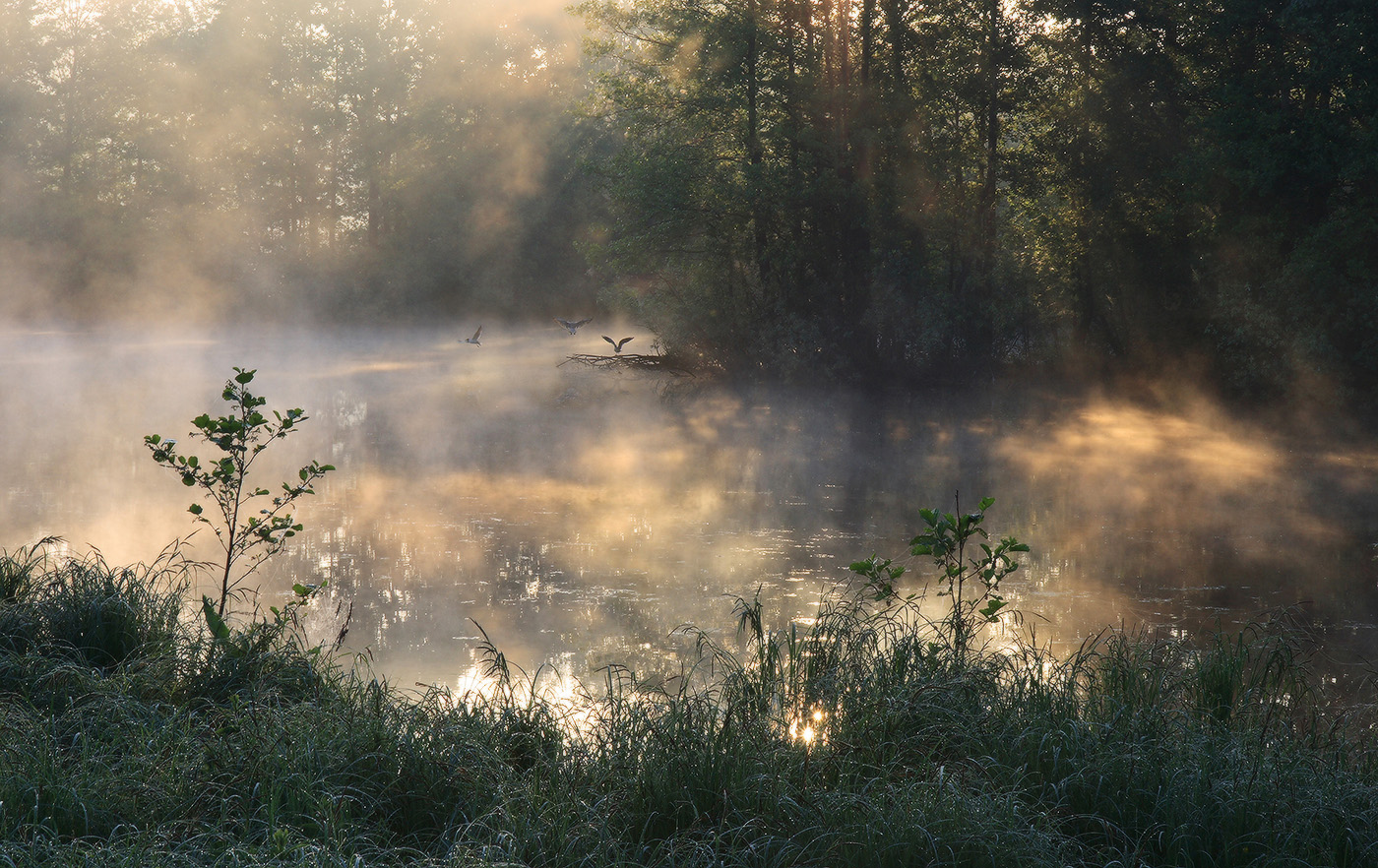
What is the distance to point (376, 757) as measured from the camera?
3830 millimetres

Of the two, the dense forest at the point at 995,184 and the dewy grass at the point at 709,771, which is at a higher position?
the dense forest at the point at 995,184

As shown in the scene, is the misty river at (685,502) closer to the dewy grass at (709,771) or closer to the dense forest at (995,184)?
the dense forest at (995,184)

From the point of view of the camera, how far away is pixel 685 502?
10.8 m

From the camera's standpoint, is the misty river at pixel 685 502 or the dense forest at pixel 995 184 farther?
the dense forest at pixel 995 184

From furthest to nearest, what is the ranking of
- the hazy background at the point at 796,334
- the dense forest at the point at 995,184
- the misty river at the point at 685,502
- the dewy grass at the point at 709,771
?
the dense forest at the point at 995,184
the hazy background at the point at 796,334
the misty river at the point at 685,502
the dewy grass at the point at 709,771

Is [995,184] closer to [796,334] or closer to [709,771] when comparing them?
[796,334]

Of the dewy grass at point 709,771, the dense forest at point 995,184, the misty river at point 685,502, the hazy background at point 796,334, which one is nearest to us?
the dewy grass at point 709,771

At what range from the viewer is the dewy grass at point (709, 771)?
333 cm

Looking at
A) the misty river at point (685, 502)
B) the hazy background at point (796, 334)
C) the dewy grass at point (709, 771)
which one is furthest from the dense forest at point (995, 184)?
the dewy grass at point (709, 771)

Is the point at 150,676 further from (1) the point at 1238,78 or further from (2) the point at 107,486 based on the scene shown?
(1) the point at 1238,78

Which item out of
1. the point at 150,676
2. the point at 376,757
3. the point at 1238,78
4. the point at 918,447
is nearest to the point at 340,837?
the point at 376,757

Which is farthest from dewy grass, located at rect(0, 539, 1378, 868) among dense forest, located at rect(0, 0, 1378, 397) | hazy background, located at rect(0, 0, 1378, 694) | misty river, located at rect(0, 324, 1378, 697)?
dense forest, located at rect(0, 0, 1378, 397)

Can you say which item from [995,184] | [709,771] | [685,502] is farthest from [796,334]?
[709,771]

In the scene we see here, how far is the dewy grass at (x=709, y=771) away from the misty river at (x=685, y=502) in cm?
163
